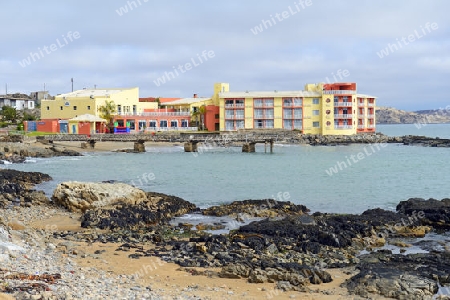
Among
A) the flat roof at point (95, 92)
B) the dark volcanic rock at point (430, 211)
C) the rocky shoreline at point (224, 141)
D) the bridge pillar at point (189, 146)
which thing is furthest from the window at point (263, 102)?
the dark volcanic rock at point (430, 211)

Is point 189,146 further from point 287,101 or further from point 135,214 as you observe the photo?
point 135,214

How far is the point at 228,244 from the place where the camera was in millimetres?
15547

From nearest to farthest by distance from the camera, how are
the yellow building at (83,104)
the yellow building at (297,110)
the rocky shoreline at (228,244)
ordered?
the rocky shoreline at (228,244) → the yellow building at (83,104) → the yellow building at (297,110)

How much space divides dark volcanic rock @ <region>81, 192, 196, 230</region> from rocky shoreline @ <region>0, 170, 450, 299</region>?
4cm

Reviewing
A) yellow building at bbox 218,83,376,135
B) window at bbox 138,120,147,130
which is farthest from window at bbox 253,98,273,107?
window at bbox 138,120,147,130

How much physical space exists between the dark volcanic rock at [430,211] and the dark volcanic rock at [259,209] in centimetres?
428

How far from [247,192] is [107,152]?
3443cm

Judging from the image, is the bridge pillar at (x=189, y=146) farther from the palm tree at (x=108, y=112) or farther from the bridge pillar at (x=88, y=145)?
the palm tree at (x=108, y=112)

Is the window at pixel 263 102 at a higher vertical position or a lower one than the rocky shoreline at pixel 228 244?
higher

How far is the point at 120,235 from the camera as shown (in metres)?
17.2

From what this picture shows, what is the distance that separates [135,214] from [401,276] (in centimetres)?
1079

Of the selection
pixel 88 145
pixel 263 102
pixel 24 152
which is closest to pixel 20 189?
pixel 24 152

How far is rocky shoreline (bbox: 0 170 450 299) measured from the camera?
11430mm

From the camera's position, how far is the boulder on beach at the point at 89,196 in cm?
2144
